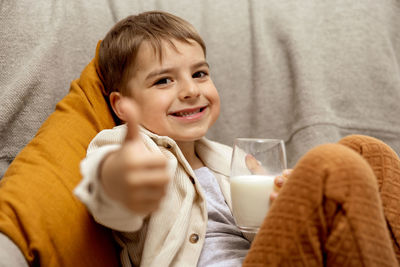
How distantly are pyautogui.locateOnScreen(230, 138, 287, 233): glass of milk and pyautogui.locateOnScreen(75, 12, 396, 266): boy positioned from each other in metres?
0.13

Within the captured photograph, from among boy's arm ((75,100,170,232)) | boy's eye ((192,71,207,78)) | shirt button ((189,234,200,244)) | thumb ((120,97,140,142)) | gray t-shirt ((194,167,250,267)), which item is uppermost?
thumb ((120,97,140,142))

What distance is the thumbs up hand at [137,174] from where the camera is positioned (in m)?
0.55

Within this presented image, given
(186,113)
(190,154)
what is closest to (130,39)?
(186,113)

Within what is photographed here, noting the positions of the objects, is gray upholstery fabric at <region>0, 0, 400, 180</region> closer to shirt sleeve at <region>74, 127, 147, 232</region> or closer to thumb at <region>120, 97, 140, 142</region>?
shirt sleeve at <region>74, 127, 147, 232</region>

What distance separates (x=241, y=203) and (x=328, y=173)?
0.30 metres

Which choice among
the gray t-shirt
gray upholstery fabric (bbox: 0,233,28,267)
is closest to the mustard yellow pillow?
gray upholstery fabric (bbox: 0,233,28,267)

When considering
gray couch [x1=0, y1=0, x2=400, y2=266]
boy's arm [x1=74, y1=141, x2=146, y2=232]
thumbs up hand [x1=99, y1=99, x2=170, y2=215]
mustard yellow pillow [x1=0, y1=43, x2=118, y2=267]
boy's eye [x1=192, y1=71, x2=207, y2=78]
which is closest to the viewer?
thumbs up hand [x1=99, y1=99, x2=170, y2=215]

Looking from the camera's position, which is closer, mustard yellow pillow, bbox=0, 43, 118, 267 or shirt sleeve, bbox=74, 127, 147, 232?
shirt sleeve, bbox=74, 127, 147, 232

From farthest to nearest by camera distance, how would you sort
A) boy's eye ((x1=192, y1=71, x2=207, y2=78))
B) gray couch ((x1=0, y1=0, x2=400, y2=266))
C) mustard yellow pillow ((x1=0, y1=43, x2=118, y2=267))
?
gray couch ((x1=0, y1=0, x2=400, y2=266)), boy's eye ((x1=192, y1=71, x2=207, y2=78)), mustard yellow pillow ((x1=0, y1=43, x2=118, y2=267))

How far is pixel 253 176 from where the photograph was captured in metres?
0.97

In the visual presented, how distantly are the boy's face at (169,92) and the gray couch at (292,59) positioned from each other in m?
0.32

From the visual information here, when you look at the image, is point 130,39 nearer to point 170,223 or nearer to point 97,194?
point 170,223

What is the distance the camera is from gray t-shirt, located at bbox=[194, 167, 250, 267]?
104 cm

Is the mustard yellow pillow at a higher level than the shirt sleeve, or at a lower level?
lower
